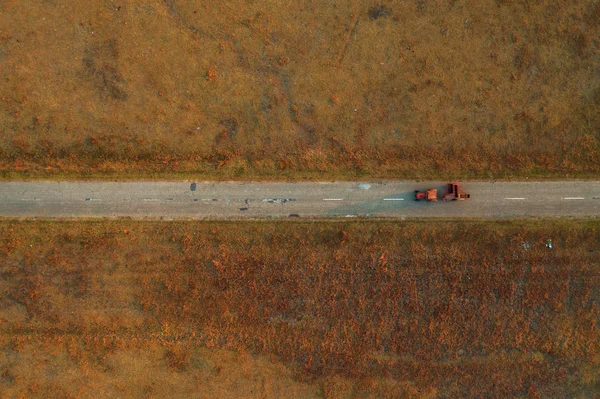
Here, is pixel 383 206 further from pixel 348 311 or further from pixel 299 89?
pixel 299 89

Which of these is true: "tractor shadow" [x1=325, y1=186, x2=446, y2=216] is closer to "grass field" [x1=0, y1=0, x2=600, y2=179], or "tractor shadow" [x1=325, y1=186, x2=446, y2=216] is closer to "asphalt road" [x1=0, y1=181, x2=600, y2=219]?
"asphalt road" [x1=0, y1=181, x2=600, y2=219]

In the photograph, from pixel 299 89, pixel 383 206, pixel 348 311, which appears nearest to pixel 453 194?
pixel 383 206

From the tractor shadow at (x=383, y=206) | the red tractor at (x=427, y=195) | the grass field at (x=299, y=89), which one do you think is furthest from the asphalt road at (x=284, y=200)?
the grass field at (x=299, y=89)

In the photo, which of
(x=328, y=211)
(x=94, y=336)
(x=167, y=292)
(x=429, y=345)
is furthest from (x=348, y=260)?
(x=94, y=336)

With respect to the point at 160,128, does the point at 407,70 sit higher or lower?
higher

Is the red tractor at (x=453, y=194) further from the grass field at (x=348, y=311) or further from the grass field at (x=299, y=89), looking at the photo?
the grass field at (x=348, y=311)

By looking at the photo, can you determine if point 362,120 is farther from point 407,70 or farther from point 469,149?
point 469,149
